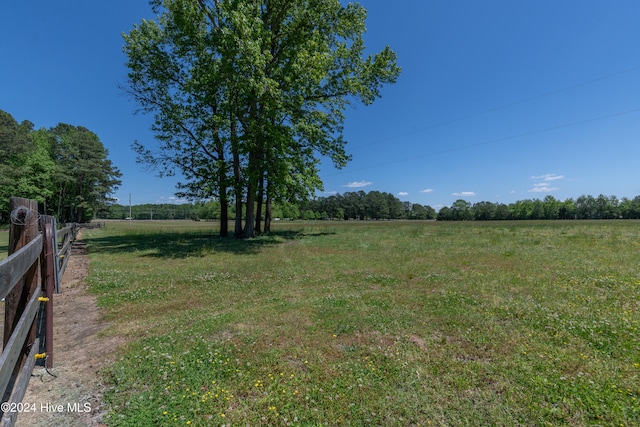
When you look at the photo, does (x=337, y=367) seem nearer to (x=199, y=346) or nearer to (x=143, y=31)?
(x=199, y=346)

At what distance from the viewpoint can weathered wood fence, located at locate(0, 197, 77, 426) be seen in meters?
2.16

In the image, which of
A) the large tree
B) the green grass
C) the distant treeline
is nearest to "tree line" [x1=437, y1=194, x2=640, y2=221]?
the distant treeline

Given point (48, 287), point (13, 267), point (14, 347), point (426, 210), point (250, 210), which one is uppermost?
point (426, 210)

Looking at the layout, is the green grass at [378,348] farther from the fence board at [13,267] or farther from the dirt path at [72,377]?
the fence board at [13,267]

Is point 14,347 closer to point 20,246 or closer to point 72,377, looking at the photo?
point 20,246

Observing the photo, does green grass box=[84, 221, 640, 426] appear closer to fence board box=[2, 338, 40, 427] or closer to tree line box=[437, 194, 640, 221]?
fence board box=[2, 338, 40, 427]

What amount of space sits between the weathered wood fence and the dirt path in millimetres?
249

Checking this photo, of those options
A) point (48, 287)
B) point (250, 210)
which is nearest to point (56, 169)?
point (250, 210)

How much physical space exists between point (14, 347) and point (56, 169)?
185ft

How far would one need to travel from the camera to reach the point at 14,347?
7.71ft

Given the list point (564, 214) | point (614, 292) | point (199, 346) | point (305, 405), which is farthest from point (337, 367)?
point (564, 214)

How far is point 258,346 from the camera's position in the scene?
441 centimetres

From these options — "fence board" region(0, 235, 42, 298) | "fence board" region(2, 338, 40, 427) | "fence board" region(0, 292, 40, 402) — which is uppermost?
"fence board" region(0, 235, 42, 298)

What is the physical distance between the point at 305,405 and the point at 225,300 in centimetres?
442
